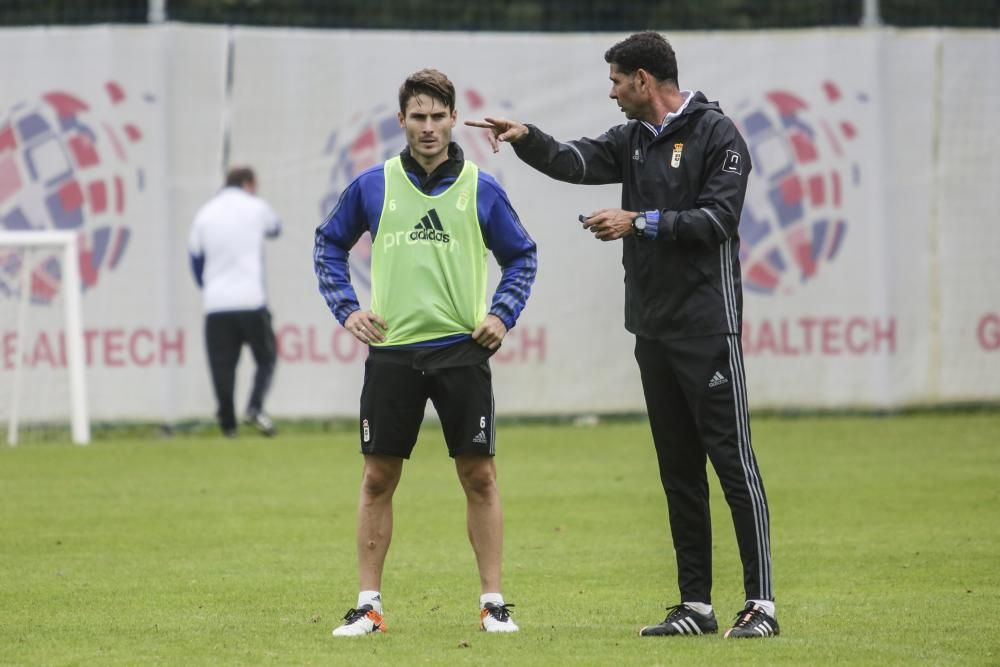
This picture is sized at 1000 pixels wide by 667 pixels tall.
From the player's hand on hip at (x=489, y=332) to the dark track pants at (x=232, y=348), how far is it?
906 centimetres

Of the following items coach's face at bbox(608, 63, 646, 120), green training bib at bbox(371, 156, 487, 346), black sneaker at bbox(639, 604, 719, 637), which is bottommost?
black sneaker at bbox(639, 604, 719, 637)

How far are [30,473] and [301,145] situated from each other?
4.69 m

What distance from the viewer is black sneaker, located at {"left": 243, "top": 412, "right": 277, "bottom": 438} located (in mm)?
16109

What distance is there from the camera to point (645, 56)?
6891mm

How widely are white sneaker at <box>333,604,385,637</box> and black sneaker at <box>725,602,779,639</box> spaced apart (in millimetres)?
1301

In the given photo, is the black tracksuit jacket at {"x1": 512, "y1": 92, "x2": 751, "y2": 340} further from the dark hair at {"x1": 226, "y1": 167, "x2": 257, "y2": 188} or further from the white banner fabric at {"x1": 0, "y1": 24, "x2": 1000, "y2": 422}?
the white banner fabric at {"x1": 0, "y1": 24, "x2": 1000, "y2": 422}

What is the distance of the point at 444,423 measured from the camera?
Result: 22.7 ft

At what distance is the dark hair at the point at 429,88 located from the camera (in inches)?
268

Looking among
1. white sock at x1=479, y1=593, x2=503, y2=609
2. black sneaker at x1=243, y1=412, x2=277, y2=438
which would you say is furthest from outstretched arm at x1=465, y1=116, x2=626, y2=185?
black sneaker at x1=243, y1=412, x2=277, y2=438

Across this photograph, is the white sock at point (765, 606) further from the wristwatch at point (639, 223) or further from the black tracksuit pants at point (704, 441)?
the wristwatch at point (639, 223)

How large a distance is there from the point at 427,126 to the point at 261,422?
962 centimetres

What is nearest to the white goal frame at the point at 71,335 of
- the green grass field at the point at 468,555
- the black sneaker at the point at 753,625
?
the green grass field at the point at 468,555

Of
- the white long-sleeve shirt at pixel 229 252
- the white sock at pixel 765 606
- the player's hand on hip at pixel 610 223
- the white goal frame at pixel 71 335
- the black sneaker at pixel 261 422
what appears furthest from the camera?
the black sneaker at pixel 261 422

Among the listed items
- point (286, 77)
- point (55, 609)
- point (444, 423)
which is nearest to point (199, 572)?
point (55, 609)
